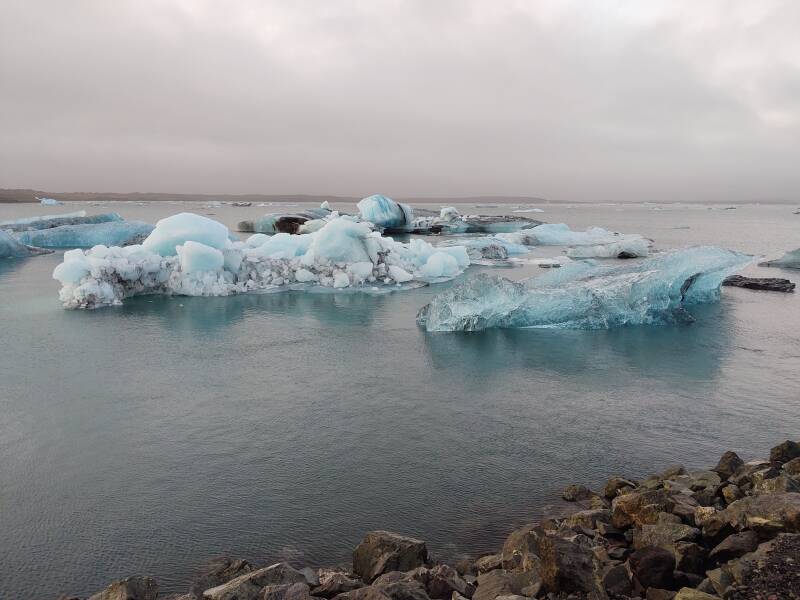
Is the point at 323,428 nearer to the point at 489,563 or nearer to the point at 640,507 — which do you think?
the point at 489,563

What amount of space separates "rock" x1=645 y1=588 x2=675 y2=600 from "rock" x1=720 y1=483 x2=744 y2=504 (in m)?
1.18

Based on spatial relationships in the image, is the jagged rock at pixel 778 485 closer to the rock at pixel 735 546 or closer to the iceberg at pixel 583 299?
the rock at pixel 735 546

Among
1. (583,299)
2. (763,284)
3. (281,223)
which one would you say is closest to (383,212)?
(281,223)

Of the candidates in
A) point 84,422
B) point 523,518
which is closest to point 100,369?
point 84,422

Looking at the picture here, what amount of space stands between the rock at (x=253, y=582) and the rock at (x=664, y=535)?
A: 1632 mm

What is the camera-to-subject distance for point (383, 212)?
26.1m

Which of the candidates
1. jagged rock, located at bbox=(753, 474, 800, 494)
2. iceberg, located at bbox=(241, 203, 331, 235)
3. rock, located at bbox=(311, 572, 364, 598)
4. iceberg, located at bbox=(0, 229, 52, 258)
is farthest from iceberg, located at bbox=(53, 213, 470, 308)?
iceberg, located at bbox=(241, 203, 331, 235)

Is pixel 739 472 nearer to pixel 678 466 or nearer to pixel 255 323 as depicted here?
pixel 678 466

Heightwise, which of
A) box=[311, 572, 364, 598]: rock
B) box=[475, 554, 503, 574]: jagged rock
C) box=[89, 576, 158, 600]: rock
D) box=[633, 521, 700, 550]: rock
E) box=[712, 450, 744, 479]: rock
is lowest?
box=[475, 554, 503, 574]: jagged rock

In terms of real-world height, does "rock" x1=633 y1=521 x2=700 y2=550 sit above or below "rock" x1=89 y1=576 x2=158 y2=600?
above

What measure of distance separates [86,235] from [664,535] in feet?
75.9

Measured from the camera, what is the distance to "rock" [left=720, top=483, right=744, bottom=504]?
3.21 m

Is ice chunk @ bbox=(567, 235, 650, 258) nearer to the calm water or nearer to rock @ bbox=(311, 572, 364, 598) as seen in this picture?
the calm water

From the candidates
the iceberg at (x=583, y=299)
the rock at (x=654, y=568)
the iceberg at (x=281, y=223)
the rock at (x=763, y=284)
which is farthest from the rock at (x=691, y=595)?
the iceberg at (x=281, y=223)
